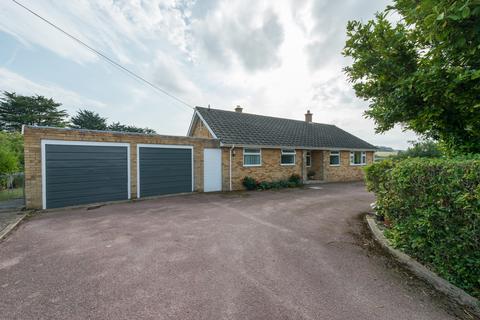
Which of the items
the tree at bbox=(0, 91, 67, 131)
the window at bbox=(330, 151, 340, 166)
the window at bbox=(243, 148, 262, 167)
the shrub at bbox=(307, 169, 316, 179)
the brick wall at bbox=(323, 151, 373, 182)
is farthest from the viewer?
the tree at bbox=(0, 91, 67, 131)

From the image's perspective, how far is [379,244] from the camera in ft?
13.4

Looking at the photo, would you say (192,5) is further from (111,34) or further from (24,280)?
(24,280)

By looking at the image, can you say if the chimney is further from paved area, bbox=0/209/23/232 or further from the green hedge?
paved area, bbox=0/209/23/232

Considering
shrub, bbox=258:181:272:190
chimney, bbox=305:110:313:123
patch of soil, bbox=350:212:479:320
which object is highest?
chimney, bbox=305:110:313:123

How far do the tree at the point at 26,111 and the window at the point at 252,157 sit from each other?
3250 centimetres

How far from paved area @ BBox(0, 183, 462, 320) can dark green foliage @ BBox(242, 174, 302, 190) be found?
19.9ft

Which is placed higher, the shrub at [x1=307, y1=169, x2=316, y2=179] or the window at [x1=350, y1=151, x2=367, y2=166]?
the window at [x1=350, y1=151, x2=367, y2=166]

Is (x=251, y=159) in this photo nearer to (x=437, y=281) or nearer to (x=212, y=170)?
(x=212, y=170)

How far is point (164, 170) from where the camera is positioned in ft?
31.2

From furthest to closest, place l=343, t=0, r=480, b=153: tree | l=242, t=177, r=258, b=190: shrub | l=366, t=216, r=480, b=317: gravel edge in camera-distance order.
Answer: l=242, t=177, r=258, b=190: shrub
l=343, t=0, r=480, b=153: tree
l=366, t=216, r=480, b=317: gravel edge

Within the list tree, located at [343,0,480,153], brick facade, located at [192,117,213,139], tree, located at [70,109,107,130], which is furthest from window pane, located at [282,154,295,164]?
tree, located at [70,109,107,130]

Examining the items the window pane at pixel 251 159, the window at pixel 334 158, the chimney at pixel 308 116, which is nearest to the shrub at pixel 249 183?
the window pane at pixel 251 159

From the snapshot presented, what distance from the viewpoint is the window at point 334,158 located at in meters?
15.6

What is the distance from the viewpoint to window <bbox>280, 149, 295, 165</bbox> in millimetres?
13328
